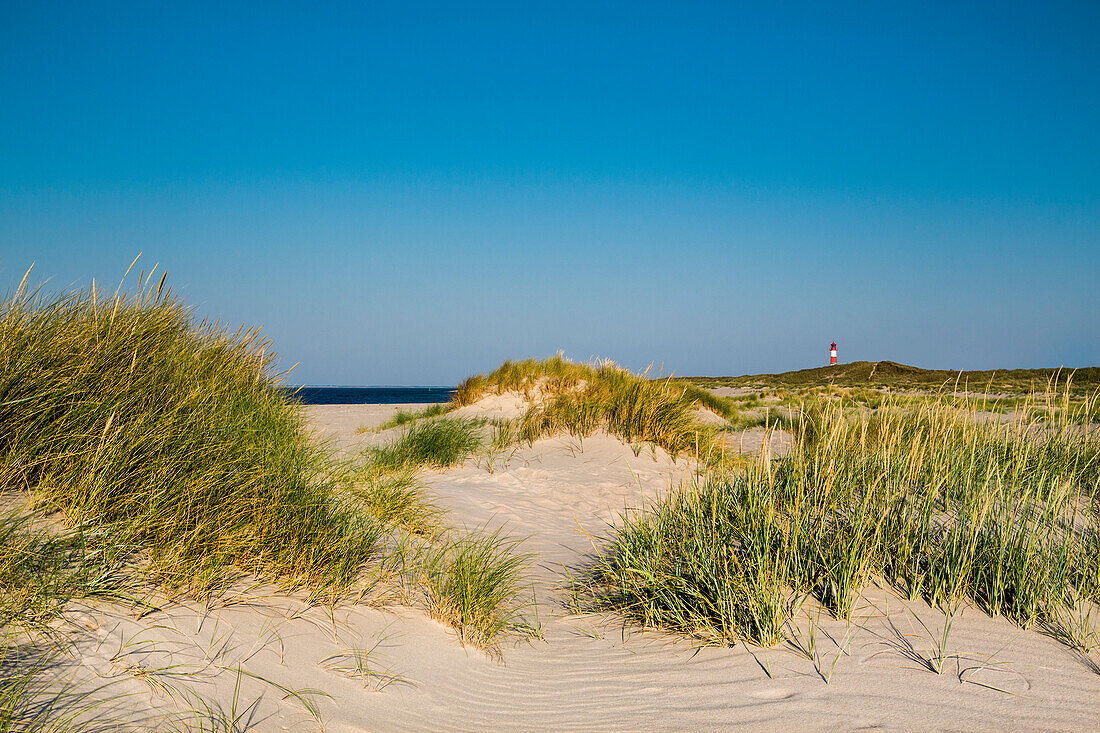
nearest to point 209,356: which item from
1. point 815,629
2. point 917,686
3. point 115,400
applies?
point 115,400

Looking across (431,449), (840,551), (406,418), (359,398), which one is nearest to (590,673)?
(840,551)

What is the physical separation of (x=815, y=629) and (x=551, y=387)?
10626 millimetres

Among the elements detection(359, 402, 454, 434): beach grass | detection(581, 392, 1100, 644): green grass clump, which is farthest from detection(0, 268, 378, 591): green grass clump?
detection(359, 402, 454, 434): beach grass

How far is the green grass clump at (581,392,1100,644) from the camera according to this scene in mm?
2998

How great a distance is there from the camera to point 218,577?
2789mm

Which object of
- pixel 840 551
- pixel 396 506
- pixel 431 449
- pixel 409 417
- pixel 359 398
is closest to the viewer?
pixel 840 551

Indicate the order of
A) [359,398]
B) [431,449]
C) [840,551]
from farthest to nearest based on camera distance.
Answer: [359,398]
[431,449]
[840,551]

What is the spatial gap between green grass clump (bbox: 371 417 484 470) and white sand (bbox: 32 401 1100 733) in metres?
3.93

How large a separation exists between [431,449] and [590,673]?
5240 mm

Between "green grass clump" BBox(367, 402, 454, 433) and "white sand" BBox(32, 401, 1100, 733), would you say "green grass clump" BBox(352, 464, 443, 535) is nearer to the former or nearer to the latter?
"white sand" BBox(32, 401, 1100, 733)

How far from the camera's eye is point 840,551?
3307mm

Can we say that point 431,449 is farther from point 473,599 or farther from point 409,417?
point 409,417

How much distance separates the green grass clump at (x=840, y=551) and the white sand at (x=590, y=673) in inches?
6.3

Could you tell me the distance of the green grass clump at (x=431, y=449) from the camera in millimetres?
→ 7168
